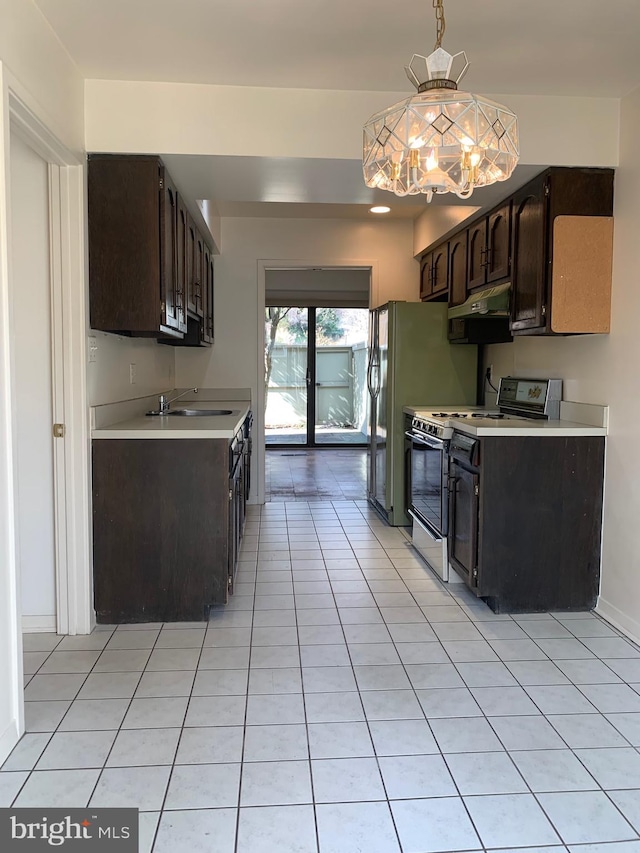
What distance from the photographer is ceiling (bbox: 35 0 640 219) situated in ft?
7.36

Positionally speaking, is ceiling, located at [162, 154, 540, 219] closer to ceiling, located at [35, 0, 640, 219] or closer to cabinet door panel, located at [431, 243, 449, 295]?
ceiling, located at [35, 0, 640, 219]

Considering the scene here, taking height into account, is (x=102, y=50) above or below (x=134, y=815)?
above

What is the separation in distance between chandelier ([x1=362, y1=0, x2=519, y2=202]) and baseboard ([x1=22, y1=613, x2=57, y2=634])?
7.68 feet

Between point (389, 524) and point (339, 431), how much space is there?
15.8 feet

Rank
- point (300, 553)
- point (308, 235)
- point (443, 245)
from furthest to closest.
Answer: point (308, 235) < point (443, 245) < point (300, 553)

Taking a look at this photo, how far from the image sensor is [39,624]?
2.91m

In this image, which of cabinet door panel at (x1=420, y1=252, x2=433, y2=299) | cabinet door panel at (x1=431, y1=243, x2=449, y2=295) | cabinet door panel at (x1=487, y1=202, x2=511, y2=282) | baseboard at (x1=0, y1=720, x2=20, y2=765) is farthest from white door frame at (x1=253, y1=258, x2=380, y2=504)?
baseboard at (x1=0, y1=720, x2=20, y2=765)

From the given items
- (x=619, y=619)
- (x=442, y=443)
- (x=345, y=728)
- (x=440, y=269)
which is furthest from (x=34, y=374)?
(x=440, y=269)

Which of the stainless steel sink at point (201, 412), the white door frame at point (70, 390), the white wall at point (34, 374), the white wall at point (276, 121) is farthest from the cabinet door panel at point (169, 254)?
the stainless steel sink at point (201, 412)

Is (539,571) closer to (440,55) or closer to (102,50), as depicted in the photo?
(440,55)

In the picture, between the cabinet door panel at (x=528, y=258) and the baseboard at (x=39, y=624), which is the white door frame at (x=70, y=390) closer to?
the baseboard at (x=39, y=624)

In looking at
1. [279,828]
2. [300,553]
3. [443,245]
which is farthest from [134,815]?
[443,245]

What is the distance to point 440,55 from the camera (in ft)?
5.57

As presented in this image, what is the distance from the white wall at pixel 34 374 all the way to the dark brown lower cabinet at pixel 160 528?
213mm
